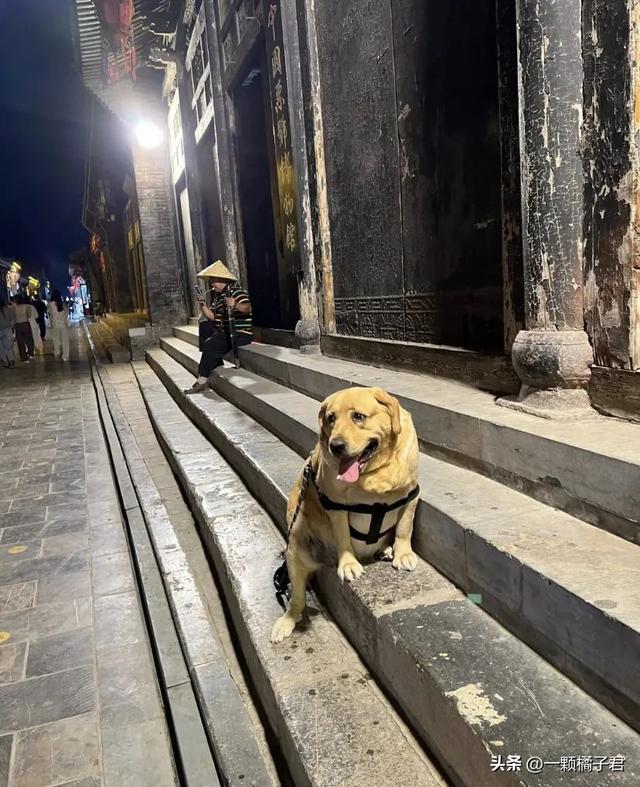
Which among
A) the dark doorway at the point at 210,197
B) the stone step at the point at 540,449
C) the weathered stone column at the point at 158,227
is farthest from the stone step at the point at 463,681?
the weathered stone column at the point at 158,227

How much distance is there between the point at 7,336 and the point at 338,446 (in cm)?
1775

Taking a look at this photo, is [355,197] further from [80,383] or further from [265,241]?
[80,383]

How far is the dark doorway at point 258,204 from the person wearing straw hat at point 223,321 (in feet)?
2.71

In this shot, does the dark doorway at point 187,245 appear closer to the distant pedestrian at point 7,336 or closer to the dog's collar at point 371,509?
the distant pedestrian at point 7,336

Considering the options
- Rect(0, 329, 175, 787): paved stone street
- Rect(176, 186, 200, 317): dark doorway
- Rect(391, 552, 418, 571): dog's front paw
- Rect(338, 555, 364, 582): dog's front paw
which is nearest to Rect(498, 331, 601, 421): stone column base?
Rect(391, 552, 418, 571): dog's front paw

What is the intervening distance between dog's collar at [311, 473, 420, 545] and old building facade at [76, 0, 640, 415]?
1.10 m

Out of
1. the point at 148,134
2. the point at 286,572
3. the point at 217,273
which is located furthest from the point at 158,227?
the point at 286,572

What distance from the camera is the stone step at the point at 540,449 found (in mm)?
2441

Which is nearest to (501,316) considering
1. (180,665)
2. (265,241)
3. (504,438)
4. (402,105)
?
(504,438)

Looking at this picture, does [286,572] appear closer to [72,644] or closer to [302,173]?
[72,644]

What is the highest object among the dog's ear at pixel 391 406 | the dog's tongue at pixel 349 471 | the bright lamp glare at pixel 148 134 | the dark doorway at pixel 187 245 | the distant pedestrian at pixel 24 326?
the bright lamp glare at pixel 148 134

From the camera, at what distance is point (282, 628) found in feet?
9.36

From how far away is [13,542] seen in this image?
17.1 ft

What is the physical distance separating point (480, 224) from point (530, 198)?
124cm
